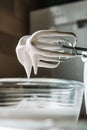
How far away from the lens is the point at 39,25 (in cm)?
127

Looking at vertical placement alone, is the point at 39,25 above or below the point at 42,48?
above

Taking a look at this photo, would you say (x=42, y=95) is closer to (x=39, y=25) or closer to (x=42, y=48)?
(x=42, y=48)

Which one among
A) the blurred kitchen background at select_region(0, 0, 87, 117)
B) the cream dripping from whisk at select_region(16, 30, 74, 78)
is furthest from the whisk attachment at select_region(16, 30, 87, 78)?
the blurred kitchen background at select_region(0, 0, 87, 117)

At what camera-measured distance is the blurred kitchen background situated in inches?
45.2

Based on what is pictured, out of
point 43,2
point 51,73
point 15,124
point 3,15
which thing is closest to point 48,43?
point 15,124

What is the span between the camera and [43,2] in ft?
4.74

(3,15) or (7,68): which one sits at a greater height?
(3,15)

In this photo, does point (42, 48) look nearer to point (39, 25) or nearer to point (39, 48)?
point (39, 48)

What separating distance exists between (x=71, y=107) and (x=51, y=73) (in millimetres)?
697

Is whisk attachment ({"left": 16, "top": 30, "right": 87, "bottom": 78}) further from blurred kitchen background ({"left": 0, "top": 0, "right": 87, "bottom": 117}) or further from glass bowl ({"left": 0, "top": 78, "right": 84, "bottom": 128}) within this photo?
blurred kitchen background ({"left": 0, "top": 0, "right": 87, "bottom": 117})

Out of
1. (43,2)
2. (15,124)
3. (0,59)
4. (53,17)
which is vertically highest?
(43,2)

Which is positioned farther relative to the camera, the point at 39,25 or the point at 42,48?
the point at 39,25

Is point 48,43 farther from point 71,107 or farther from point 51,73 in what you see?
point 51,73

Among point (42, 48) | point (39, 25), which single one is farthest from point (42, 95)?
point (39, 25)
